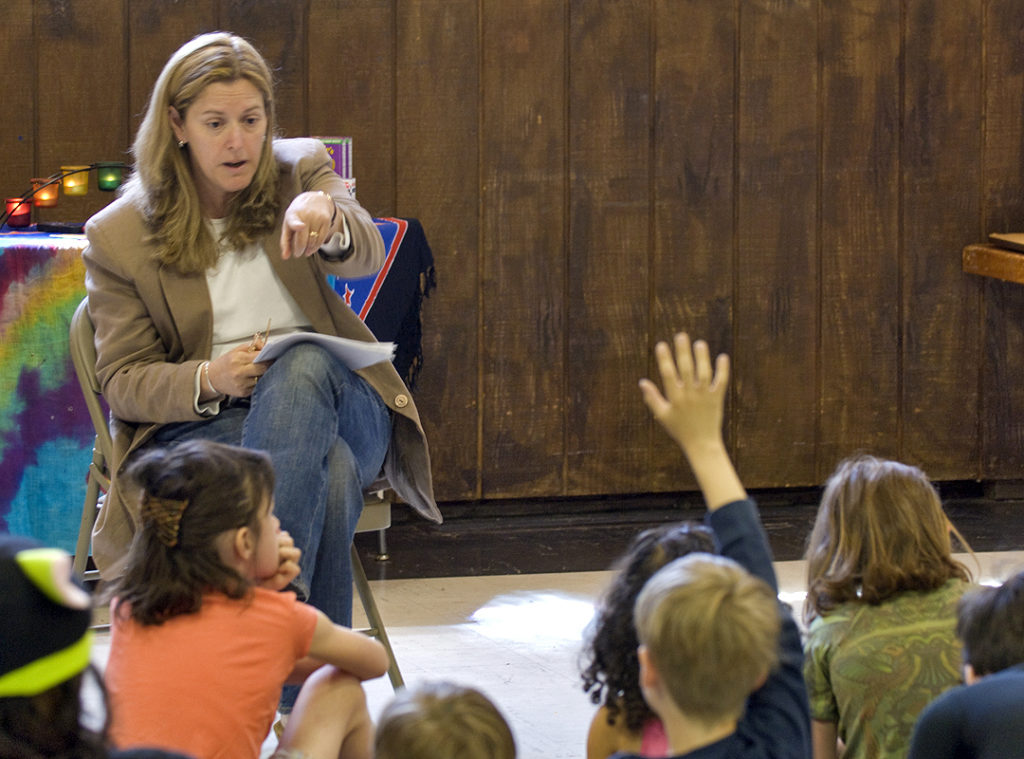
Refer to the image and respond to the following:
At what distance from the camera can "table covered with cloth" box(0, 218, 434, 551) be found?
269 centimetres

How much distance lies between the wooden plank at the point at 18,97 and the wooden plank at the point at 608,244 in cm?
126

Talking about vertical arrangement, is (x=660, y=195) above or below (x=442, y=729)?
above

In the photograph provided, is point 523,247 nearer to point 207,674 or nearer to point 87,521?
point 87,521

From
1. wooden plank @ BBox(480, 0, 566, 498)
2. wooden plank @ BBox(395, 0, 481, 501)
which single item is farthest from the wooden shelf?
wooden plank @ BBox(395, 0, 481, 501)

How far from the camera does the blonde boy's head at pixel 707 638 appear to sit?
1149 mm

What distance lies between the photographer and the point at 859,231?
358 cm

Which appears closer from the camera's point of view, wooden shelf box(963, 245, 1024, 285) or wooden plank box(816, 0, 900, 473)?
wooden shelf box(963, 245, 1024, 285)

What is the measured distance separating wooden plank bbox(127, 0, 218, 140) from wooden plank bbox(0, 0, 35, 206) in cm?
21

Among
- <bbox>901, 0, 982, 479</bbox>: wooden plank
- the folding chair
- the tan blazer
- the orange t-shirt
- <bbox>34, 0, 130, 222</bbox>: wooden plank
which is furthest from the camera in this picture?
<bbox>901, 0, 982, 479</bbox>: wooden plank

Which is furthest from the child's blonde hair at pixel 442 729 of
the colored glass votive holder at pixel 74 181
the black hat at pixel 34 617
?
the colored glass votive holder at pixel 74 181

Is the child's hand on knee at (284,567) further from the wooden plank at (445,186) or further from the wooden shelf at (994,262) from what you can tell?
the wooden shelf at (994,262)

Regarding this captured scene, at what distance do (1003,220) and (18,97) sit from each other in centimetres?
244

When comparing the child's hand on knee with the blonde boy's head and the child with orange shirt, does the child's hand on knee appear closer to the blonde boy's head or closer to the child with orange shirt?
the child with orange shirt

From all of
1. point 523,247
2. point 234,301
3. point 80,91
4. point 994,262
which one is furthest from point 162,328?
point 994,262
